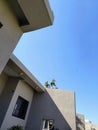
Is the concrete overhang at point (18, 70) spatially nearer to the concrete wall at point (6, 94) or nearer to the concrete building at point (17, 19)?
the concrete wall at point (6, 94)

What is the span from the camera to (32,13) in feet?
10.8

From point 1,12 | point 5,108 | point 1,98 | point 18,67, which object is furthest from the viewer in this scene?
point 1,98

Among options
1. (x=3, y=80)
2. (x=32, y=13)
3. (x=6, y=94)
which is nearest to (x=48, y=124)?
(x=6, y=94)

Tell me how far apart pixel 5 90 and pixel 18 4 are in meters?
5.15

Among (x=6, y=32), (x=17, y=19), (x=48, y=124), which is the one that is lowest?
(x=48, y=124)

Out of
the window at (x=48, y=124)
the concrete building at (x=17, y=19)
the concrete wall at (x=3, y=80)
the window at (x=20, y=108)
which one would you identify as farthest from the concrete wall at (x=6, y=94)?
the concrete building at (x=17, y=19)

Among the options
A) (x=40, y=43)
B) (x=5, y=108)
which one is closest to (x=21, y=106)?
(x=5, y=108)

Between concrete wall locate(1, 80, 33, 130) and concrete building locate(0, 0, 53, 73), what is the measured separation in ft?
12.4

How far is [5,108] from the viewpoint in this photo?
19.8 ft

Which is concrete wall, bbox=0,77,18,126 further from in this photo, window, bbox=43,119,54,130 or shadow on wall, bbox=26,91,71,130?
window, bbox=43,119,54,130

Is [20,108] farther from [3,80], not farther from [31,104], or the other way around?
[3,80]

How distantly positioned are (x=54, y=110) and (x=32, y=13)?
6.37m

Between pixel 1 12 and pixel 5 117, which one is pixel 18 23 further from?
pixel 5 117

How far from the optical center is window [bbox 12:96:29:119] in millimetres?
6754
